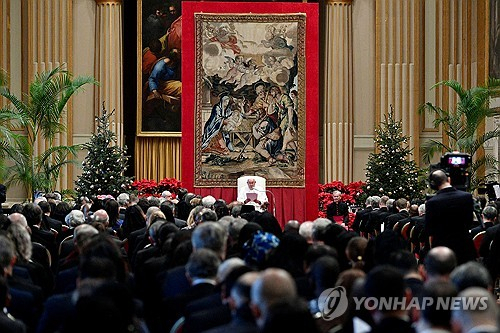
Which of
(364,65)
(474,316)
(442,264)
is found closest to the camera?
(474,316)

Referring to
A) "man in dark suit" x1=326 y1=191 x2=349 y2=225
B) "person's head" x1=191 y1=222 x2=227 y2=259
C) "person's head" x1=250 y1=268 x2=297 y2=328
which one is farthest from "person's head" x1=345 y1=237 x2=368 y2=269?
"man in dark suit" x1=326 y1=191 x2=349 y2=225

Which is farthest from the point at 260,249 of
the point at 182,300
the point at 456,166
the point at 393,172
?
the point at 393,172

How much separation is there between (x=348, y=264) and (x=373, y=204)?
36.2ft

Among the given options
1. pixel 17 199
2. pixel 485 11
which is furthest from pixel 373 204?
pixel 17 199

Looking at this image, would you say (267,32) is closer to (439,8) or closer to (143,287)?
(439,8)

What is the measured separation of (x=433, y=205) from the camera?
9906 mm

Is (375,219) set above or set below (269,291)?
below

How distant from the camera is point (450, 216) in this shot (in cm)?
988

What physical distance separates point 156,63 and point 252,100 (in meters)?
6.62

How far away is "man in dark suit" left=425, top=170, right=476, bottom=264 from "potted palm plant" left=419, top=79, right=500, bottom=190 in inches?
453

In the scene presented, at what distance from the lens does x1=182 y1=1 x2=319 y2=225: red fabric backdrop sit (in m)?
20.6

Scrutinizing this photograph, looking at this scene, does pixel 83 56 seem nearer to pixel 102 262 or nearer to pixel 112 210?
pixel 112 210

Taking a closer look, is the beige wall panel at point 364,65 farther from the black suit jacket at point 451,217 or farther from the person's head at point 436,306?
the person's head at point 436,306

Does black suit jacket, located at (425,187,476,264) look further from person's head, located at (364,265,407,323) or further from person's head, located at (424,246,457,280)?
person's head, located at (364,265,407,323)
